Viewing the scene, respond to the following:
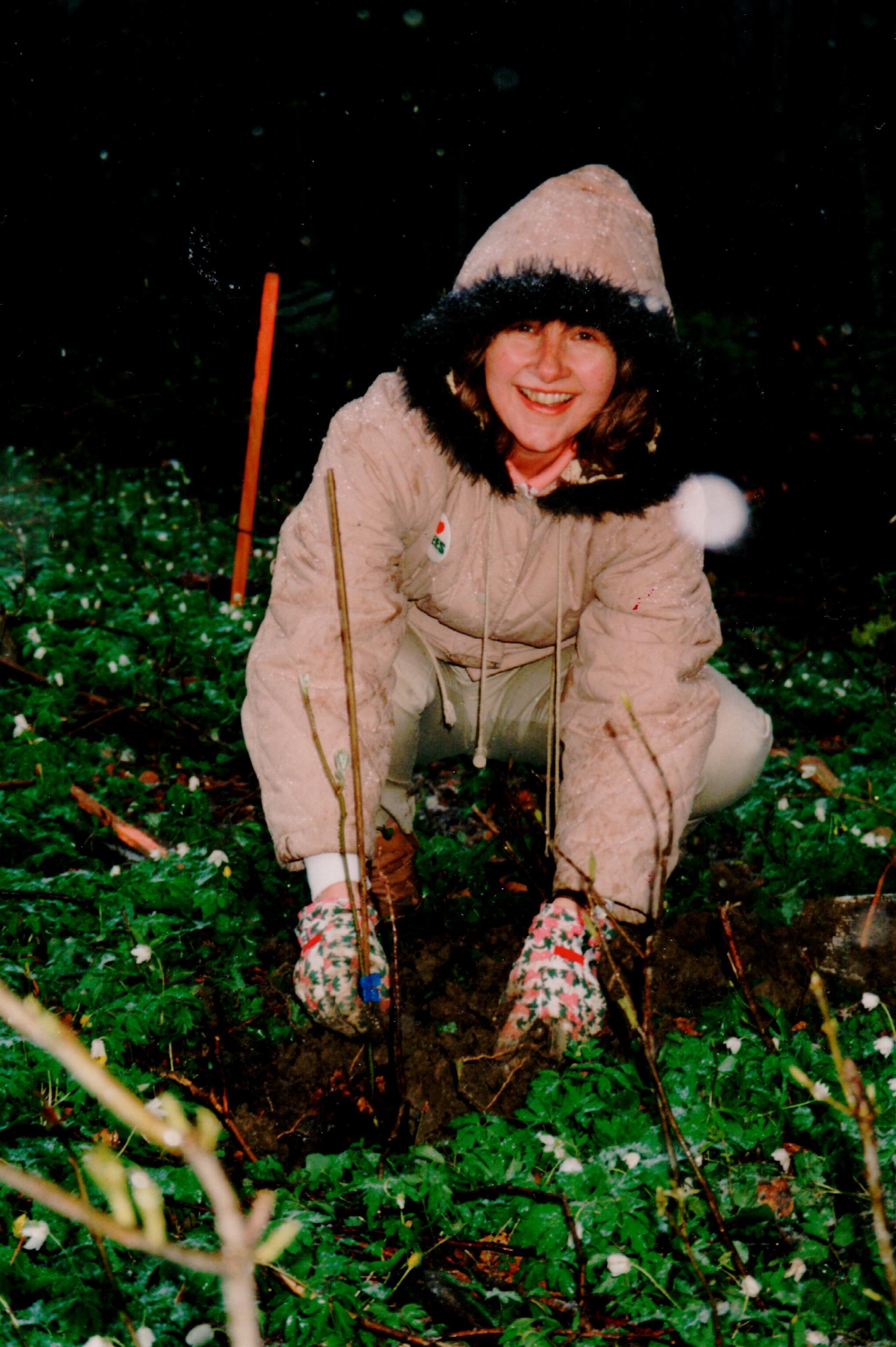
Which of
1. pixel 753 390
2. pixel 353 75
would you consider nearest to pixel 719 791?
pixel 753 390

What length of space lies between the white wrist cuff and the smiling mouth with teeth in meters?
1.40

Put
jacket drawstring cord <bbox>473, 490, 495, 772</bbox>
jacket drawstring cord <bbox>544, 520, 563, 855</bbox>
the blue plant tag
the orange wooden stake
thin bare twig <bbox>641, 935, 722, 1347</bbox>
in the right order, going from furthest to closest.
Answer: the orange wooden stake → jacket drawstring cord <bbox>473, 490, 495, 772</bbox> → jacket drawstring cord <bbox>544, 520, 563, 855</bbox> → the blue plant tag → thin bare twig <bbox>641, 935, 722, 1347</bbox>

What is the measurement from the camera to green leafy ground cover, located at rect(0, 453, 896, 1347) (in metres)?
1.85

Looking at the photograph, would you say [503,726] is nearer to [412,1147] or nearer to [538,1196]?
[412,1147]

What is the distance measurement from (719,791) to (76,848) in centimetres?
230

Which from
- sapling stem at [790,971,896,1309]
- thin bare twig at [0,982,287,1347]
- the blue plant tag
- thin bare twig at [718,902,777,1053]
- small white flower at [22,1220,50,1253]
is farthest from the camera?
the blue plant tag

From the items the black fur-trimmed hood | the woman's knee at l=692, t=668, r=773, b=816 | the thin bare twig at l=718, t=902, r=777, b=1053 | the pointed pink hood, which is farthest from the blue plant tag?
the pointed pink hood

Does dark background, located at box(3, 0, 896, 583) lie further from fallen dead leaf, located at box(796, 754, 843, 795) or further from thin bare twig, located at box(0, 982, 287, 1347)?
thin bare twig, located at box(0, 982, 287, 1347)

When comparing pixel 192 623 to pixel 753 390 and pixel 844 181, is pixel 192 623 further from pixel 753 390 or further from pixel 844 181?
pixel 844 181

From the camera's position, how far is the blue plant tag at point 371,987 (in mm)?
2364

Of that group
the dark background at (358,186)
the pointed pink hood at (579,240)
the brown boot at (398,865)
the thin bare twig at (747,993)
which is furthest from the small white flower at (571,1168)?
the dark background at (358,186)

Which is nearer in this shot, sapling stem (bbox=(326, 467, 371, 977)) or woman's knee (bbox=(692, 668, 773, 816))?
sapling stem (bbox=(326, 467, 371, 977))

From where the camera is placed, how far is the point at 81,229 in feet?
35.2

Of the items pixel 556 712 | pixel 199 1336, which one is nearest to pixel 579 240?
pixel 556 712
